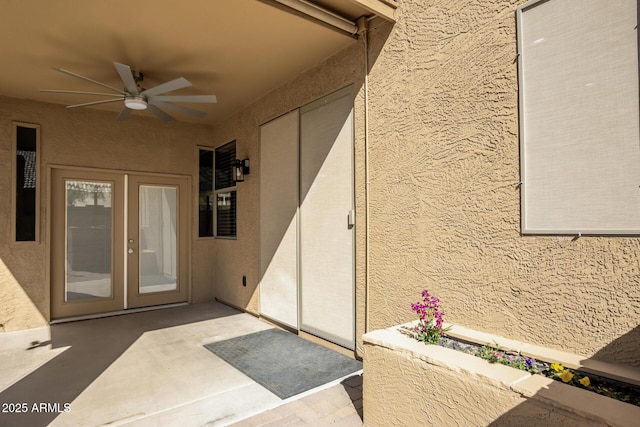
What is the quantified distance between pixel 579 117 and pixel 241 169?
176 inches

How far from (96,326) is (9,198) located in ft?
7.06

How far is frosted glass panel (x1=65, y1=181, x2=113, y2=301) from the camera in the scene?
555cm

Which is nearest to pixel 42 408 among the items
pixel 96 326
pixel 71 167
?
pixel 96 326

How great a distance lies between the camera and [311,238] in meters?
4.28

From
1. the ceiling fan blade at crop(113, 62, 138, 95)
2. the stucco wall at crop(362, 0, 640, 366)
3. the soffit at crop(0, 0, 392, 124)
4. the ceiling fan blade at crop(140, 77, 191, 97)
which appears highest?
the soffit at crop(0, 0, 392, 124)

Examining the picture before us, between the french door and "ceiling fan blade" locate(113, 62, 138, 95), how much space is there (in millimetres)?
2491

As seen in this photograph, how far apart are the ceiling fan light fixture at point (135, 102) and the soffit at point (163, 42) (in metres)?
0.43

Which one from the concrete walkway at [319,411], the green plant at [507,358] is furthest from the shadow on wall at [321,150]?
the green plant at [507,358]

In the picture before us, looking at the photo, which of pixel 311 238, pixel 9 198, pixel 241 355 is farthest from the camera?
pixel 9 198

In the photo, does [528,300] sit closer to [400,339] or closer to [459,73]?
[400,339]

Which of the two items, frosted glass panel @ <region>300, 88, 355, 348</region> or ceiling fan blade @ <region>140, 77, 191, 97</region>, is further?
frosted glass panel @ <region>300, 88, 355, 348</region>

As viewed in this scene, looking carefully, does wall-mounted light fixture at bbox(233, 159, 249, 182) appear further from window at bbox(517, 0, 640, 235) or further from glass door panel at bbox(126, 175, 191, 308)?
window at bbox(517, 0, 640, 235)

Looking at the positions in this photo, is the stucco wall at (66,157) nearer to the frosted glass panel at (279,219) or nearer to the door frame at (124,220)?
the door frame at (124,220)

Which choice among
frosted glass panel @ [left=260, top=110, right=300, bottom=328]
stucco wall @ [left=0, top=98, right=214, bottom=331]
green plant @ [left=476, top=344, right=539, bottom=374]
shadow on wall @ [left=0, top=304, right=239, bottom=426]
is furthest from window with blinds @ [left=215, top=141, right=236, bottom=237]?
green plant @ [left=476, top=344, right=539, bottom=374]
